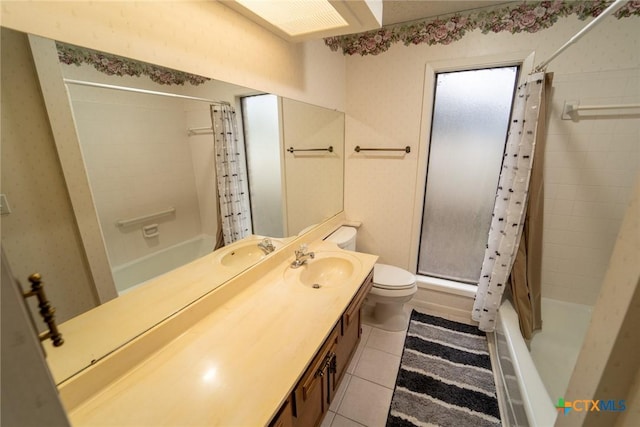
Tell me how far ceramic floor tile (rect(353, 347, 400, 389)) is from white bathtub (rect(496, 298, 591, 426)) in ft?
2.16

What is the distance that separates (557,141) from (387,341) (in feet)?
6.40

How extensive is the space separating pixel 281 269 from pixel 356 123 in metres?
1.51

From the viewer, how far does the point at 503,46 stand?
1.76 metres

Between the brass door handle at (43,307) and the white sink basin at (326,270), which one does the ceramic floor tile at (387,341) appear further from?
the brass door handle at (43,307)

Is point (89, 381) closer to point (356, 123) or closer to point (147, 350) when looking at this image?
point (147, 350)

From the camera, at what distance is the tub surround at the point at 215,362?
73 centimetres

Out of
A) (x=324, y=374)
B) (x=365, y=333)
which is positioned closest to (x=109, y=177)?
(x=324, y=374)

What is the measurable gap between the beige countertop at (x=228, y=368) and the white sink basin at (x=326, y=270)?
0.28 meters

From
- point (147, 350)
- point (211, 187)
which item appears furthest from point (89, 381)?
point (211, 187)

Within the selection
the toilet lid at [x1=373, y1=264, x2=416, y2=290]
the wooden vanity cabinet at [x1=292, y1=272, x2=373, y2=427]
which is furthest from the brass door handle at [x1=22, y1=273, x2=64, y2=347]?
the toilet lid at [x1=373, y1=264, x2=416, y2=290]

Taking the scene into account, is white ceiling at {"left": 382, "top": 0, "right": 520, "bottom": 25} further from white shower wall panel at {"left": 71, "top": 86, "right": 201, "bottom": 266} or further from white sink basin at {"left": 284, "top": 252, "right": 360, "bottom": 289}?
white sink basin at {"left": 284, "top": 252, "right": 360, "bottom": 289}

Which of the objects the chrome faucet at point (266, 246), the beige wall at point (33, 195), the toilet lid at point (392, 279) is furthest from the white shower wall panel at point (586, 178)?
the beige wall at point (33, 195)

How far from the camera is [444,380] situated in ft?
5.51

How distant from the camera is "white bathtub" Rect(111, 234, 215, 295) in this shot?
2.86ft
